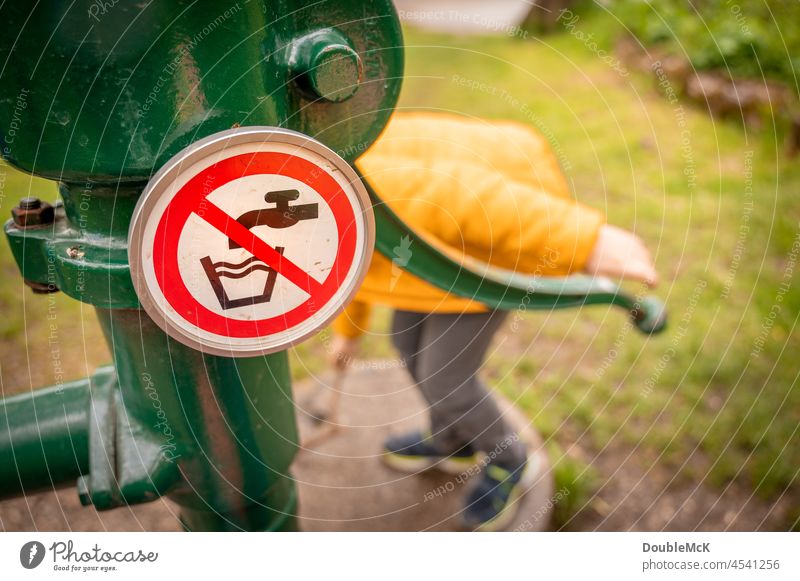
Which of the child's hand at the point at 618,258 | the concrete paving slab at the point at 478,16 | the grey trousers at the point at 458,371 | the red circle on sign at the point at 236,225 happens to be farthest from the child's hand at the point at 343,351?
the concrete paving slab at the point at 478,16

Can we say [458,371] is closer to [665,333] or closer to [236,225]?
[236,225]

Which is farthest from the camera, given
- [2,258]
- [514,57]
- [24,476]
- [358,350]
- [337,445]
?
[514,57]

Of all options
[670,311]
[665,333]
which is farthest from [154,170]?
[670,311]

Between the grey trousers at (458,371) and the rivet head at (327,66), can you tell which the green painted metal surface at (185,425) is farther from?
the grey trousers at (458,371)

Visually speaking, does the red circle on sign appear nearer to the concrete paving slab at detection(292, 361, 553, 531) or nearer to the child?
the child

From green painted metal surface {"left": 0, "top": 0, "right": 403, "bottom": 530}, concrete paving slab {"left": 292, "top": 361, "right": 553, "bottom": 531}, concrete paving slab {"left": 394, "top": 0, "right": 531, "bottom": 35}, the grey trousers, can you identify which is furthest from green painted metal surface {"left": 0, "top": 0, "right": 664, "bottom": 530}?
concrete paving slab {"left": 394, "top": 0, "right": 531, "bottom": 35}

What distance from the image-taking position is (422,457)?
5.65 feet

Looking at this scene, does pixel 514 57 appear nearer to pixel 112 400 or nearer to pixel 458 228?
pixel 458 228

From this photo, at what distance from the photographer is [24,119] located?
1.90 feet

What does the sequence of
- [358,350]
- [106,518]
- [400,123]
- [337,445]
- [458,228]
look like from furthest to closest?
[358,350] → [337,445] → [106,518] → [400,123] → [458,228]

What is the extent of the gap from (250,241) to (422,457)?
1.23 metres

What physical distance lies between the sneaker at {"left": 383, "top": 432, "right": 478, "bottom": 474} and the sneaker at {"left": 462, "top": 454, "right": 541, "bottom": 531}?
8 centimetres
